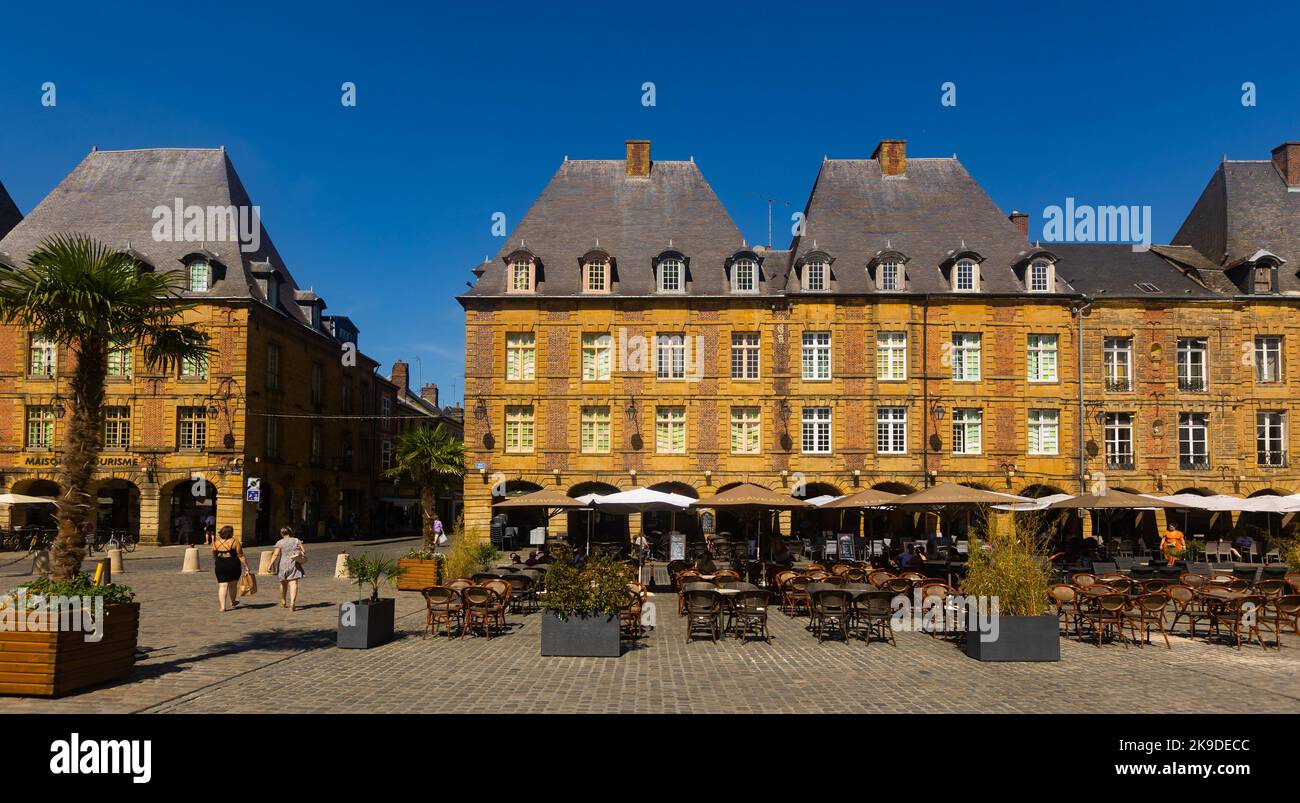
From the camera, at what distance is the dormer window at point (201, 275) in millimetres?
36344

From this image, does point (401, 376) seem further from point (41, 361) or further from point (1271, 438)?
point (1271, 438)

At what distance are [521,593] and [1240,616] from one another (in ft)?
38.2

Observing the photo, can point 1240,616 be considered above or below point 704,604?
below

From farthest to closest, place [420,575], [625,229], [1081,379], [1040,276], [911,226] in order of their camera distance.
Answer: [625,229]
[911,226]
[1040,276]
[1081,379]
[420,575]

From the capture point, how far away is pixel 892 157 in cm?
3803

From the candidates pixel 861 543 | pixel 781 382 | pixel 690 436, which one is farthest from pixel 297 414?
pixel 861 543

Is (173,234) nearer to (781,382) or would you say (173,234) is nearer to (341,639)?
(781,382)

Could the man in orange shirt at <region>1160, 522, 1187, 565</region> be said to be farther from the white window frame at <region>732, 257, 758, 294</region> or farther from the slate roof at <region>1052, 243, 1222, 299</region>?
the white window frame at <region>732, 257, 758, 294</region>

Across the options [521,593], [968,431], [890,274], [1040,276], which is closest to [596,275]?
[890,274]

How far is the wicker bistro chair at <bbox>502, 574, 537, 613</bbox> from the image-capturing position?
16.4 m

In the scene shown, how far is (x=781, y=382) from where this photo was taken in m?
33.6

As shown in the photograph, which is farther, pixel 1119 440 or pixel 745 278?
pixel 745 278

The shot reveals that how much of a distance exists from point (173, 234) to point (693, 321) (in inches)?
871

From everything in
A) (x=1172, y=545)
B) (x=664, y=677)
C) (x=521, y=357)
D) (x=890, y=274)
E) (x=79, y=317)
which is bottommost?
(x=664, y=677)
